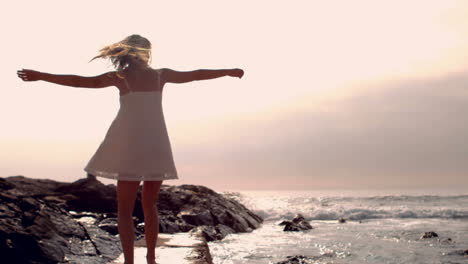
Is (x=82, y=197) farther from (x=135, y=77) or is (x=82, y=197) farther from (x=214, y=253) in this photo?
(x=135, y=77)

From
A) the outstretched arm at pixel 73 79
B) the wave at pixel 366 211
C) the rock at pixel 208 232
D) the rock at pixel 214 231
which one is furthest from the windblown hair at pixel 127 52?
the wave at pixel 366 211

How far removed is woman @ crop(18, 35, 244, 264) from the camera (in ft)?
15.5

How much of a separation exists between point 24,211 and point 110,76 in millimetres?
3546

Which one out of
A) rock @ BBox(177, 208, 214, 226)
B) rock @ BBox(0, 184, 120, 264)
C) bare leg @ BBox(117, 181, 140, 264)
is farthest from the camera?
rock @ BBox(177, 208, 214, 226)

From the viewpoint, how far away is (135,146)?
4781 millimetres

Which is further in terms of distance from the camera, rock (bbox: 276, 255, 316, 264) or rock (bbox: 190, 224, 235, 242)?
→ rock (bbox: 190, 224, 235, 242)

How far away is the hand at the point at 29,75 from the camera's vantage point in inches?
183

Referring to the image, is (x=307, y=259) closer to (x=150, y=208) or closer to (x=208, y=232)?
(x=208, y=232)

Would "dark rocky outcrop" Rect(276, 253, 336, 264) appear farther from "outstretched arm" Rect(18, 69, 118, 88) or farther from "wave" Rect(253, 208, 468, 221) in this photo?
"wave" Rect(253, 208, 468, 221)

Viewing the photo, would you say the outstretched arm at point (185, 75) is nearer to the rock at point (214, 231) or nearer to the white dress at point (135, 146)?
the white dress at point (135, 146)

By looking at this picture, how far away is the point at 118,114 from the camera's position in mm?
4883

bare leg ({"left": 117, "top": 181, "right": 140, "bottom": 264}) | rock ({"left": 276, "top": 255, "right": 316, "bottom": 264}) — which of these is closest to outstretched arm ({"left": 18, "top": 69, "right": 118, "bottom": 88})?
bare leg ({"left": 117, "top": 181, "right": 140, "bottom": 264})

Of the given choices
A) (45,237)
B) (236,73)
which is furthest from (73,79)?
(45,237)

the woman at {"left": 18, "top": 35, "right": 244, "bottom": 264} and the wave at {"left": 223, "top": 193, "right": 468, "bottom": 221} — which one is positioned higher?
the woman at {"left": 18, "top": 35, "right": 244, "bottom": 264}
